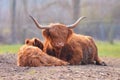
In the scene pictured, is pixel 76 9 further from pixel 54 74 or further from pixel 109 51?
pixel 54 74

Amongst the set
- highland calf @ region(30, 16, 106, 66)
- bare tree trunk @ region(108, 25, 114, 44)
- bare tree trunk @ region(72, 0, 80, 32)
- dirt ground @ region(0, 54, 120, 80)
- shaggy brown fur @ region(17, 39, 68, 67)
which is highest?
bare tree trunk @ region(72, 0, 80, 32)

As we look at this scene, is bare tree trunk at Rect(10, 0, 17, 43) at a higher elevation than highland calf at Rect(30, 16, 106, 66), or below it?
higher

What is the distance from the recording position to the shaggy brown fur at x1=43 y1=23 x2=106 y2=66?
1196 centimetres

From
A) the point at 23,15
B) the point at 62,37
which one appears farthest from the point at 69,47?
the point at 23,15

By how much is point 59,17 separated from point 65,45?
20.8m

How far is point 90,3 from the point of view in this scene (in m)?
37.0

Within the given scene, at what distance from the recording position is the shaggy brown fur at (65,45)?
39.2 feet

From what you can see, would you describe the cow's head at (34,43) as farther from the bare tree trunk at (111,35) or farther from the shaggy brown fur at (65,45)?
the bare tree trunk at (111,35)

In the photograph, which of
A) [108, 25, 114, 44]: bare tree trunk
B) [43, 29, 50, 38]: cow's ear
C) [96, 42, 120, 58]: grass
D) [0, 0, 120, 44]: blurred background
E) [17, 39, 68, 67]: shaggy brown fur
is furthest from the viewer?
[108, 25, 114, 44]: bare tree trunk

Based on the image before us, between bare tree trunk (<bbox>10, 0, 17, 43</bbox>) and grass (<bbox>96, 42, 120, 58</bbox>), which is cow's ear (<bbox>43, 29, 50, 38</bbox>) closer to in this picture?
grass (<bbox>96, 42, 120, 58</bbox>)

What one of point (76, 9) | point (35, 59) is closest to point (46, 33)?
point (35, 59)

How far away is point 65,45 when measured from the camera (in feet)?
40.7

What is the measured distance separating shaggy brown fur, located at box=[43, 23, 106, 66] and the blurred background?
15.0 meters

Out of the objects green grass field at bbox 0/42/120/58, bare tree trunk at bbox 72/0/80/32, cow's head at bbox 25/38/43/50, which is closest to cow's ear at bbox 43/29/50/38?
cow's head at bbox 25/38/43/50
